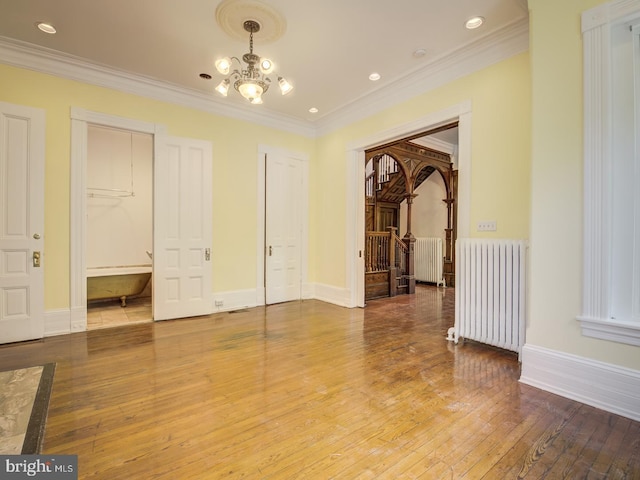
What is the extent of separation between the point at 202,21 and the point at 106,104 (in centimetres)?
202

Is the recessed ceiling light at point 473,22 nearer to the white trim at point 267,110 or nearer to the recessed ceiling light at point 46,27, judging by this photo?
the white trim at point 267,110

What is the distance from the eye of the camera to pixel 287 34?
3.39 metres

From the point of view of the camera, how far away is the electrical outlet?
3461 millimetres

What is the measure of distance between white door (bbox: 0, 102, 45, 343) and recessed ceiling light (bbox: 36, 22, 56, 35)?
91 centimetres

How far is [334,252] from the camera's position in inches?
228

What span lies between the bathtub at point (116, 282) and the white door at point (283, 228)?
2.27m

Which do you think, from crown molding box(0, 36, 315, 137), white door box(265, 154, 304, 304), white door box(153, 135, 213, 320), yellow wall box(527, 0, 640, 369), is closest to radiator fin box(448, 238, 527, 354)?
yellow wall box(527, 0, 640, 369)

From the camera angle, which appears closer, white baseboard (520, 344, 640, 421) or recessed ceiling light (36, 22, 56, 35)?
white baseboard (520, 344, 640, 421)

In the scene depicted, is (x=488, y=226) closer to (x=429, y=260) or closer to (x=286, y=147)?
(x=286, y=147)

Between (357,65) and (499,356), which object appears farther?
(357,65)

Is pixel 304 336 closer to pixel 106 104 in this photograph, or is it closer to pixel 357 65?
pixel 357 65

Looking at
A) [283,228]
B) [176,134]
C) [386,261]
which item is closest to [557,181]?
[283,228]

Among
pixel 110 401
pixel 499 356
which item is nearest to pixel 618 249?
pixel 499 356

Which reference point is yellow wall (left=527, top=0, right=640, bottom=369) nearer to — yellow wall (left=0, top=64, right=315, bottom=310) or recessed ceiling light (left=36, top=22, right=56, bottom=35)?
yellow wall (left=0, top=64, right=315, bottom=310)
